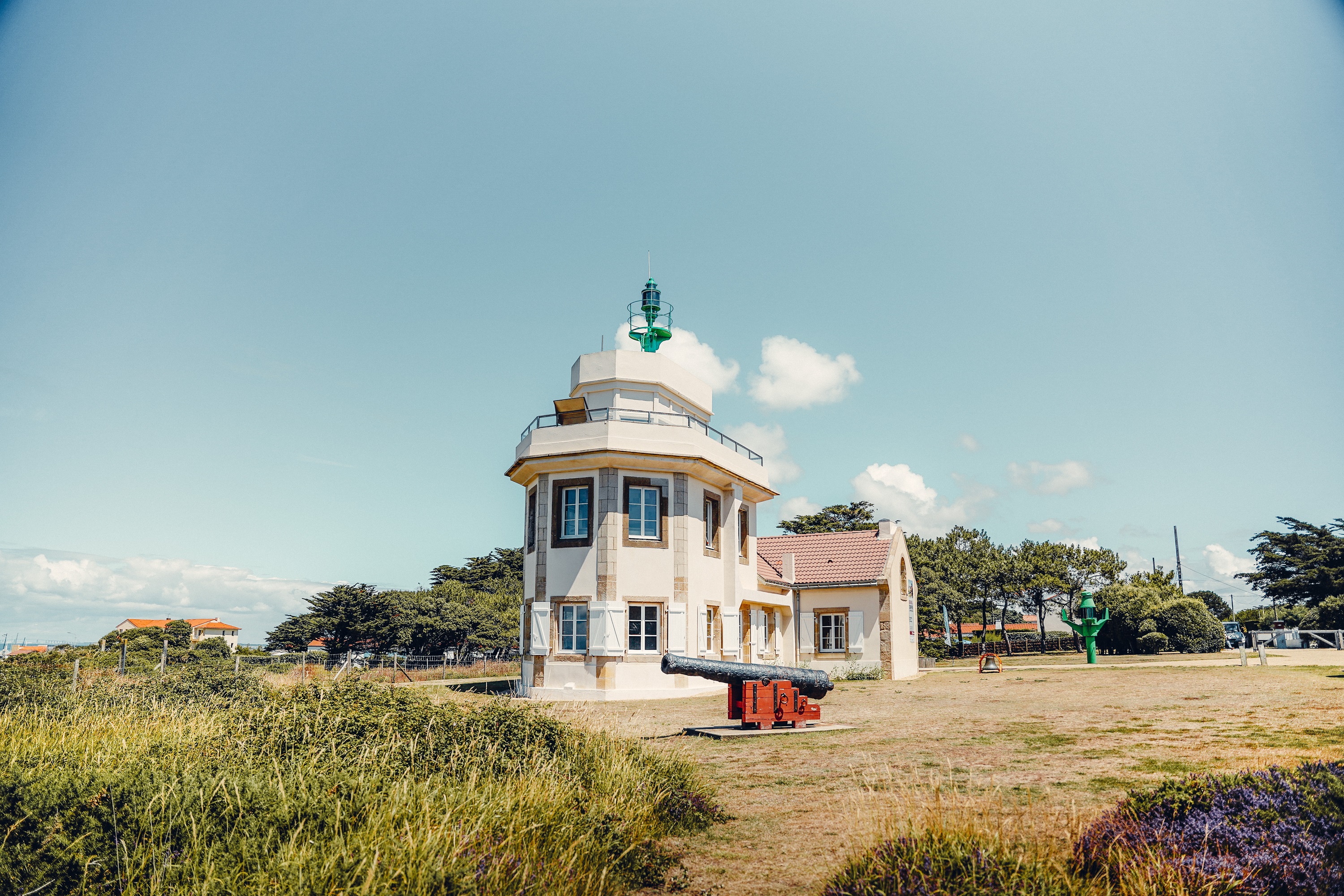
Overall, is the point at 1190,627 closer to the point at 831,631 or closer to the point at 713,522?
the point at 831,631

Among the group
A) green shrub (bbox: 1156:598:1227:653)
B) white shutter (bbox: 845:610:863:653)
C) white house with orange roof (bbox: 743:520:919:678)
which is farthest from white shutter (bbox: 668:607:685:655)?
green shrub (bbox: 1156:598:1227:653)

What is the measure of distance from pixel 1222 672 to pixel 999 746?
1717 cm

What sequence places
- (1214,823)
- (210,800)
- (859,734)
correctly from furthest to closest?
(859,734) < (210,800) < (1214,823)

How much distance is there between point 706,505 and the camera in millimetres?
25516

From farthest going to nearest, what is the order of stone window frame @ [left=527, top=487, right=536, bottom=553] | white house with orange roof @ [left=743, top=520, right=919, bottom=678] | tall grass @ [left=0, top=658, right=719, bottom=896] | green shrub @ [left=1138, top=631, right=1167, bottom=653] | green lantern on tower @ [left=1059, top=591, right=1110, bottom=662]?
1. green shrub @ [left=1138, top=631, right=1167, bottom=653]
2. green lantern on tower @ [left=1059, top=591, right=1110, bottom=662]
3. white house with orange roof @ [left=743, top=520, right=919, bottom=678]
4. stone window frame @ [left=527, top=487, right=536, bottom=553]
5. tall grass @ [left=0, top=658, right=719, bottom=896]

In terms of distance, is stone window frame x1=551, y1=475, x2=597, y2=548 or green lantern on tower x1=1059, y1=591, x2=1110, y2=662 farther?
green lantern on tower x1=1059, y1=591, x2=1110, y2=662

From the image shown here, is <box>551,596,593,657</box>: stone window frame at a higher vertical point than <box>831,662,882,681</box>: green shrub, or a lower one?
higher

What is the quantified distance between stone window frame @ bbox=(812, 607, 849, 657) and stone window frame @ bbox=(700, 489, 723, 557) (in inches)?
256

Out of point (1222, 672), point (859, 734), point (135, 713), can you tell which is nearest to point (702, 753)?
point (859, 734)

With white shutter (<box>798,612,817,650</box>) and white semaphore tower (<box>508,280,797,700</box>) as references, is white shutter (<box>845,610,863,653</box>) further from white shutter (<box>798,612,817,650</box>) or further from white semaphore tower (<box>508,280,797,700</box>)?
white semaphore tower (<box>508,280,797,700</box>)

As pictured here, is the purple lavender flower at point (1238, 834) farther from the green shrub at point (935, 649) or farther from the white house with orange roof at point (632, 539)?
Answer: the green shrub at point (935, 649)

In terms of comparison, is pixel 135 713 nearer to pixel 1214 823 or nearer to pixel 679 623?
pixel 1214 823

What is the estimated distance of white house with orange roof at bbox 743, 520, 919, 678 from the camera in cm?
2933

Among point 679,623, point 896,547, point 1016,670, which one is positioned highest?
point 896,547
